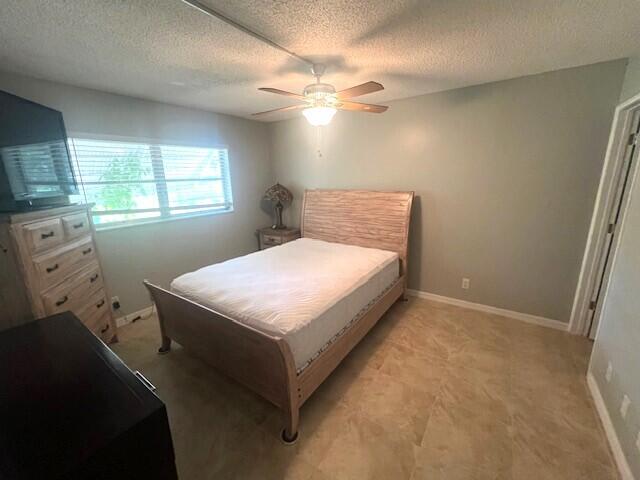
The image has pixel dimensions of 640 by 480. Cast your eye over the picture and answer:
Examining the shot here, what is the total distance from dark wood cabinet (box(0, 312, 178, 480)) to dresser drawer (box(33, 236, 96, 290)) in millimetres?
1077

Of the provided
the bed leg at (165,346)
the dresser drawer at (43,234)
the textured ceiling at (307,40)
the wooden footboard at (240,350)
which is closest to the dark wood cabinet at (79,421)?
the wooden footboard at (240,350)

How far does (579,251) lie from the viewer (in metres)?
2.52

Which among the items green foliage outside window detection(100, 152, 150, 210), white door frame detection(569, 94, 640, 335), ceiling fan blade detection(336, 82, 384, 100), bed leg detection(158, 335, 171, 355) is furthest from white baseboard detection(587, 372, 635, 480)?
green foliage outside window detection(100, 152, 150, 210)

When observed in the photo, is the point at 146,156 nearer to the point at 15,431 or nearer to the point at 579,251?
the point at 15,431

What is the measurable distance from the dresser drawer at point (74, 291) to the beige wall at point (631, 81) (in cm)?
439

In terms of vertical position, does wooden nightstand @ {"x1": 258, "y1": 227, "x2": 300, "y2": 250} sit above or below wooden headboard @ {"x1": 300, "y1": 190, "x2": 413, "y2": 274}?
below

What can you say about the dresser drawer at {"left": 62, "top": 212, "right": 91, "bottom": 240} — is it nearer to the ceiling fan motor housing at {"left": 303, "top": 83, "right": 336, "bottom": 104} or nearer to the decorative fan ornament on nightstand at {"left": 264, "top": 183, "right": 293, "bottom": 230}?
the ceiling fan motor housing at {"left": 303, "top": 83, "right": 336, "bottom": 104}

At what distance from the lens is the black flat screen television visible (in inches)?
71.5

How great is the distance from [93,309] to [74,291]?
30 cm

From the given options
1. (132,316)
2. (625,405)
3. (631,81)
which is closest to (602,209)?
(631,81)

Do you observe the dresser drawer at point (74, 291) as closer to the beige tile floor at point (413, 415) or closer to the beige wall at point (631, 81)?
the beige tile floor at point (413, 415)

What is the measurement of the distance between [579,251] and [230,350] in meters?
3.17

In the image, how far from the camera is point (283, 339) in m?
1.53

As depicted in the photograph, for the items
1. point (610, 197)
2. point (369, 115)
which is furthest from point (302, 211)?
point (610, 197)
